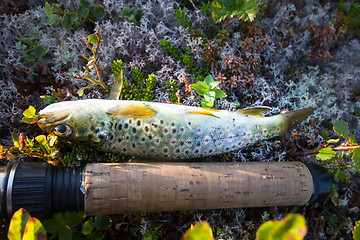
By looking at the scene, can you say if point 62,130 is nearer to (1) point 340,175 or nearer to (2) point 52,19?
(2) point 52,19

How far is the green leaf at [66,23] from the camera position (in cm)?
289

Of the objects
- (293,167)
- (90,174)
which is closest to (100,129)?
(90,174)

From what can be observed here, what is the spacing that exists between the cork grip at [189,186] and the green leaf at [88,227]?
0.28 m

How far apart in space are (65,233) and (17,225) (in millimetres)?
677

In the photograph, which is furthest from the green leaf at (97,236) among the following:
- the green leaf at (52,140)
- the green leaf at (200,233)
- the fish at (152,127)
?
the green leaf at (200,233)

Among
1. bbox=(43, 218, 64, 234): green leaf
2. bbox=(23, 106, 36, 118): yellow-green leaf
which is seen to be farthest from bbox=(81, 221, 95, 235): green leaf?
bbox=(23, 106, 36, 118): yellow-green leaf

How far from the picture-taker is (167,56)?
2.92 metres

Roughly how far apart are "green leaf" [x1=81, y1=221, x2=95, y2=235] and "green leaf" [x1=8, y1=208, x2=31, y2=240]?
0.74m

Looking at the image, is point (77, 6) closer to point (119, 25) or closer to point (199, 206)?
point (119, 25)

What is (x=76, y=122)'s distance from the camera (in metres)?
2.18

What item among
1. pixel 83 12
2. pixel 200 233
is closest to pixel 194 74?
pixel 83 12

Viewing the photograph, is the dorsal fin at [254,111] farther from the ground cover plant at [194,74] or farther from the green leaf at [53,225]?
the green leaf at [53,225]

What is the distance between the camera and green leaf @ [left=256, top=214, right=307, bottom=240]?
1079 mm

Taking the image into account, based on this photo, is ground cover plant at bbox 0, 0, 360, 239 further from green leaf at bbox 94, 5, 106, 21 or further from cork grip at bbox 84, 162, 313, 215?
cork grip at bbox 84, 162, 313, 215
